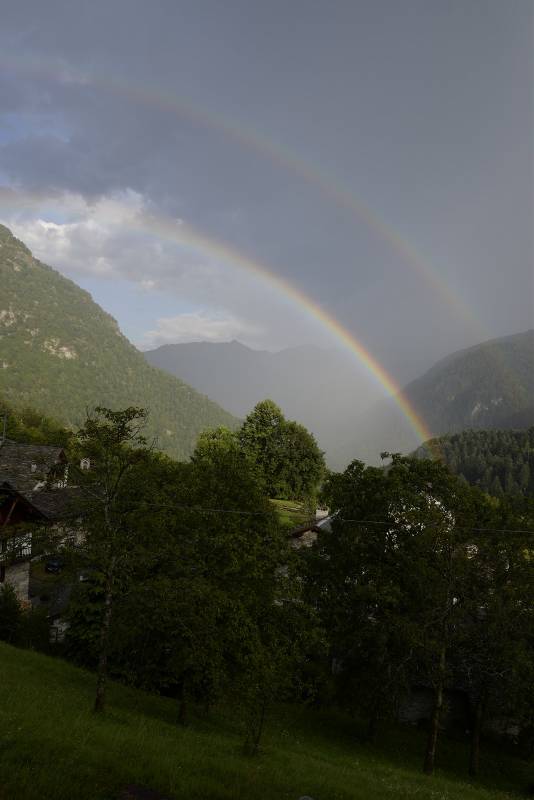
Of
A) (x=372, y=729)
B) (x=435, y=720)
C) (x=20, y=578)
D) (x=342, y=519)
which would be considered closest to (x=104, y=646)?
(x=342, y=519)

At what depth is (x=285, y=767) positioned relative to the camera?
16016 mm

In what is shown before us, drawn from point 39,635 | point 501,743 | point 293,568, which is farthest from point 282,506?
point 293,568

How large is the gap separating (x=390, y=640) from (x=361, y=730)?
325 inches

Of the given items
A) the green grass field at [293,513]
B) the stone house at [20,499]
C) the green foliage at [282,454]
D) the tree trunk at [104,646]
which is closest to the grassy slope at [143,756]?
the tree trunk at [104,646]

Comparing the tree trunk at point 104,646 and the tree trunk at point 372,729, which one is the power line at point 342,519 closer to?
the tree trunk at point 104,646

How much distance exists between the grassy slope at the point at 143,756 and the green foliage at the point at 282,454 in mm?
69143

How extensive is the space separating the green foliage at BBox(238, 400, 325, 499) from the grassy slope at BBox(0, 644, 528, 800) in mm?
69143

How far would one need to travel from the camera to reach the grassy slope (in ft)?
35.5

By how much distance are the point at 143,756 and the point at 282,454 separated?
277 ft

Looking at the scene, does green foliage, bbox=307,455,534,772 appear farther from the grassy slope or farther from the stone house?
the stone house

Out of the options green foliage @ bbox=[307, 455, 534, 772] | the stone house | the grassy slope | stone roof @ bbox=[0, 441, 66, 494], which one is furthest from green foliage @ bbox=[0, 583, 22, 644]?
green foliage @ bbox=[307, 455, 534, 772]

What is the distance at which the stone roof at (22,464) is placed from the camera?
Result: 130 ft

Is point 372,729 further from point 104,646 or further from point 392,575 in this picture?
point 104,646

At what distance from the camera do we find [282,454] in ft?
318
